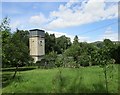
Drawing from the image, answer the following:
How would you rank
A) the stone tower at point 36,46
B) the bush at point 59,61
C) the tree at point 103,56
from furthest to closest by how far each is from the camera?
the stone tower at point 36,46 < the bush at point 59,61 < the tree at point 103,56

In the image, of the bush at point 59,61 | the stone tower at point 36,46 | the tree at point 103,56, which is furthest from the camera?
the stone tower at point 36,46

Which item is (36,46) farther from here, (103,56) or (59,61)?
(103,56)

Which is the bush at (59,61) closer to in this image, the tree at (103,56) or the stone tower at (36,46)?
the tree at (103,56)

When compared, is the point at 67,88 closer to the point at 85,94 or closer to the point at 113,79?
the point at 85,94

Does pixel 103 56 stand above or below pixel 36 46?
below

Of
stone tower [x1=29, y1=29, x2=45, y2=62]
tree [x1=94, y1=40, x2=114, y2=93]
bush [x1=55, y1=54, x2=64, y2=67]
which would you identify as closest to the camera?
tree [x1=94, y1=40, x2=114, y2=93]

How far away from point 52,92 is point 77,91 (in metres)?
0.83

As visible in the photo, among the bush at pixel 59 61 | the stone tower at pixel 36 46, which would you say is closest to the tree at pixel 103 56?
the bush at pixel 59 61

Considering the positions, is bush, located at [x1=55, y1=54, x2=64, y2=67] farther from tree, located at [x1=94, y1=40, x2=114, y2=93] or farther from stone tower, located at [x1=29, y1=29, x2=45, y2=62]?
stone tower, located at [x1=29, y1=29, x2=45, y2=62]

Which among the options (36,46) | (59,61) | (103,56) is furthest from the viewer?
(36,46)

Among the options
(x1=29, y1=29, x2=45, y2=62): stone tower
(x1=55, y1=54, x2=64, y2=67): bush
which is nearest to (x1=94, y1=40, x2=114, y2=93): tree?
(x1=55, y1=54, x2=64, y2=67): bush

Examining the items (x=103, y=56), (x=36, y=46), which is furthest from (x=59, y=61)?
(x=36, y=46)

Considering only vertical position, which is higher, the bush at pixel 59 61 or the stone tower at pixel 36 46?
the stone tower at pixel 36 46

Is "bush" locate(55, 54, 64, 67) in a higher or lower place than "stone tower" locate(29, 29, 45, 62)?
lower
